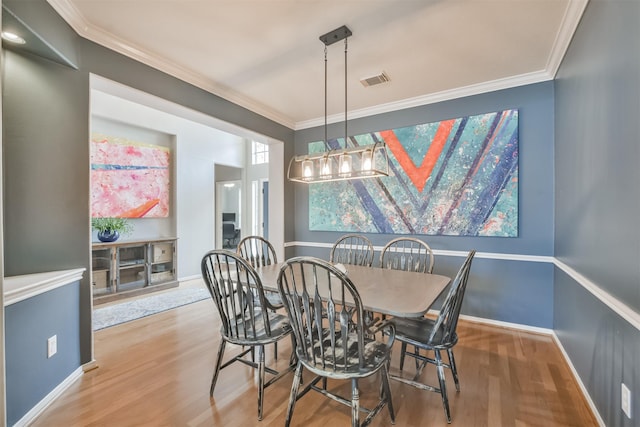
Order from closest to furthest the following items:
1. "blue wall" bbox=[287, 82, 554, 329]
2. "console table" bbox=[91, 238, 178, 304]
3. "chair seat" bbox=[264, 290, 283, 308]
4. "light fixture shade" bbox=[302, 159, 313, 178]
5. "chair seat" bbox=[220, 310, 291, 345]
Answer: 1. "chair seat" bbox=[220, 310, 291, 345]
2. "chair seat" bbox=[264, 290, 283, 308]
3. "light fixture shade" bbox=[302, 159, 313, 178]
4. "blue wall" bbox=[287, 82, 554, 329]
5. "console table" bbox=[91, 238, 178, 304]

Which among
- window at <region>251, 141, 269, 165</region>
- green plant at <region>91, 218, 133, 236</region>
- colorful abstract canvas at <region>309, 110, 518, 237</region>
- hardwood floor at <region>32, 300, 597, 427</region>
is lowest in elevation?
hardwood floor at <region>32, 300, 597, 427</region>

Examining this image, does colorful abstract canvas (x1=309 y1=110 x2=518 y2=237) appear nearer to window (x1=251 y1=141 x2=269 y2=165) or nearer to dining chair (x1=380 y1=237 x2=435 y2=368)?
dining chair (x1=380 y1=237 x2=435 y2=368)

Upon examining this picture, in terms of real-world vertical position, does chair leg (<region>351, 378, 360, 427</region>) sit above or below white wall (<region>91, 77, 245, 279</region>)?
below

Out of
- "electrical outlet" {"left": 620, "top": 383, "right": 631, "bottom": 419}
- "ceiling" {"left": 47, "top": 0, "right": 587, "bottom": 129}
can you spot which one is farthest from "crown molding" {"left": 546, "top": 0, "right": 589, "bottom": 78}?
"electrical outlet" {"left": 620, "top": 383, "right": 631, "bottom": 419}

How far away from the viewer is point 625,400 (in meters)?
1.36

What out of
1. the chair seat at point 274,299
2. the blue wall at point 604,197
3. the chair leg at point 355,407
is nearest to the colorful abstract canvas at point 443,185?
the blue wall at point 604,197

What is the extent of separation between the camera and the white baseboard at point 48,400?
67.7 inches

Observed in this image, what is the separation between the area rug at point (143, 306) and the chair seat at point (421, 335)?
3120 mm

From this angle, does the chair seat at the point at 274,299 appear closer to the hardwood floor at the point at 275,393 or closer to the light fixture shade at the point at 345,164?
the hardwood floor at the point at 275,393

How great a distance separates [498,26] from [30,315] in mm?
3850

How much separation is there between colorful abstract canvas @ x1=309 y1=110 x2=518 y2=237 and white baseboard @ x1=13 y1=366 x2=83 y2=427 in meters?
3.10

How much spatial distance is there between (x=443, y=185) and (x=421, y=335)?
2044mm

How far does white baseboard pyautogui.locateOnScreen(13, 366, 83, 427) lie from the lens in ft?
5.65

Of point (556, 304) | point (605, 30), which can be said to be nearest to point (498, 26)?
point (605, 30)
